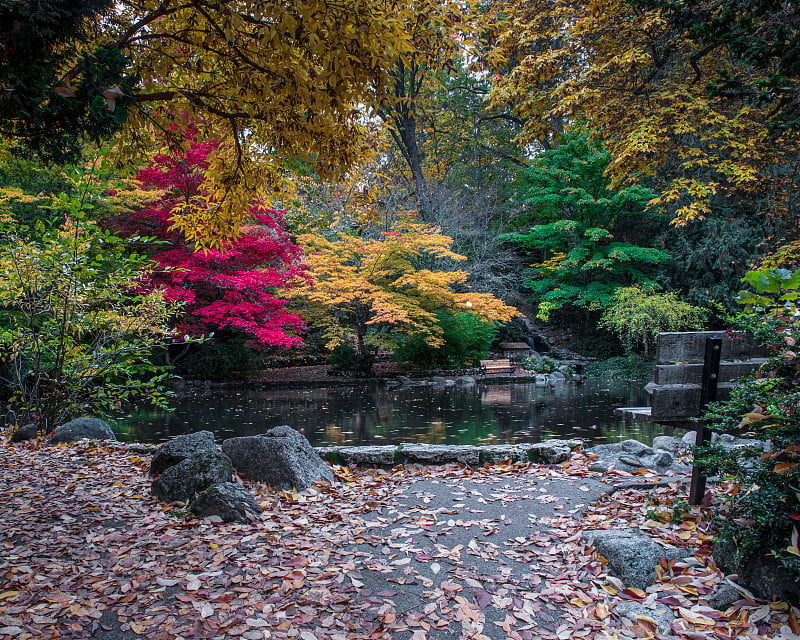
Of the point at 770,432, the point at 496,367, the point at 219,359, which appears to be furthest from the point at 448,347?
the point at 770,432

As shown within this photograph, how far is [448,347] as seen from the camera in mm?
15828

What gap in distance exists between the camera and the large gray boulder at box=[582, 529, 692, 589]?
2520 millimetres

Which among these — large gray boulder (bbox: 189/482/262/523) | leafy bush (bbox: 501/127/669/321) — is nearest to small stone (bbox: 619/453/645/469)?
large gray boulder (bbox: 189/482/262/523)

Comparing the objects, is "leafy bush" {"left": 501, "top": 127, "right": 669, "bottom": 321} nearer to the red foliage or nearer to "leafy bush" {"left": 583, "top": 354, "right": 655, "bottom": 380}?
"leafy bush" {"left": 583, "top": 354, "right": 655, "bottom": 380}

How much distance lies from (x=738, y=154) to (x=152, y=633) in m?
10.6

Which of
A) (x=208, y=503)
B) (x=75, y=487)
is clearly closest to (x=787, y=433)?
(x=208, y=503)

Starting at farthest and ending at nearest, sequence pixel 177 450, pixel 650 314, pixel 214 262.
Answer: pixel 650 314
pixel 214 262
pixel 177 450

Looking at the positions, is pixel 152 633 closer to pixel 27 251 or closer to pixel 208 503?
pixel 208 503

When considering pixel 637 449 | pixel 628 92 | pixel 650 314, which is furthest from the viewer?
pixel 650 314

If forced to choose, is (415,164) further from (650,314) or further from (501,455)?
(501,455)

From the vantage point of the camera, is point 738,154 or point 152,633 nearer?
point 152,633

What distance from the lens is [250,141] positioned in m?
4.41

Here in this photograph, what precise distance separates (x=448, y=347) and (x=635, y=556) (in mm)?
13255

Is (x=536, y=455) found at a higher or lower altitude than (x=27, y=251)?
lower
